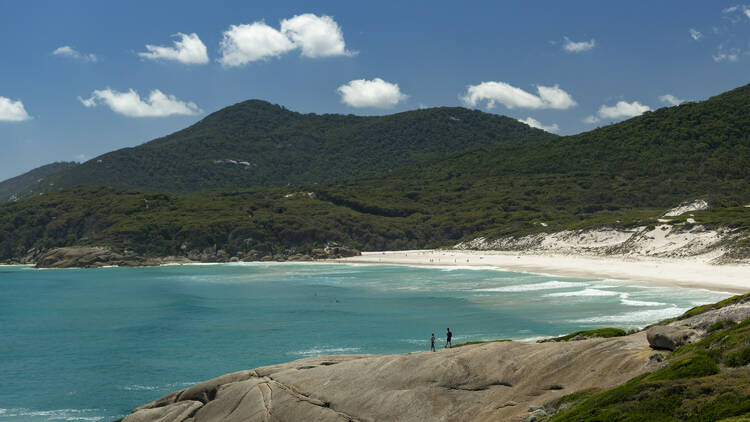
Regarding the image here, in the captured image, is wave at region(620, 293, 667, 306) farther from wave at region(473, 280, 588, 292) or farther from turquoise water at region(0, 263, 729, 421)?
wave at region(473, 280, 588, 292)

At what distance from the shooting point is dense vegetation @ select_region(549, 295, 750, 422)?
1330cm

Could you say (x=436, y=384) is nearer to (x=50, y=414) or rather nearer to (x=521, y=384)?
(x=521, y=384)

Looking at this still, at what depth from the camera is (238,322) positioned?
54.2m

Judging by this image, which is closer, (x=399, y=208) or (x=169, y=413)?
(x=169, y=413)

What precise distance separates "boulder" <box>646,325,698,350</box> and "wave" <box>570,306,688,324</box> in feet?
74.0

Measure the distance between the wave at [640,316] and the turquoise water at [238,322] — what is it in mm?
102

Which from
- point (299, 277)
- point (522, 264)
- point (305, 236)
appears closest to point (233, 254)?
point (305, 236)

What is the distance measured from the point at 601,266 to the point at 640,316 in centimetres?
4298

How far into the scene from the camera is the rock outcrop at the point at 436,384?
61.0 feet

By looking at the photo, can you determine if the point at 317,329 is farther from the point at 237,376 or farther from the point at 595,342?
the point at 595,342

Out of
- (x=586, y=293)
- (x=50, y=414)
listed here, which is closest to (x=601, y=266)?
(x=586, y=293)

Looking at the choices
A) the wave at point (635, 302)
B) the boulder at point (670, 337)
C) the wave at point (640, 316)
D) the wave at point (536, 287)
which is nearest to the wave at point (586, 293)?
the wave at point (635, 302)

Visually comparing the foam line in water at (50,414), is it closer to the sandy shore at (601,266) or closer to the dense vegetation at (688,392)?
the dense vegetation at (688,392)

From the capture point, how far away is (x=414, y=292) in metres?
70.2
